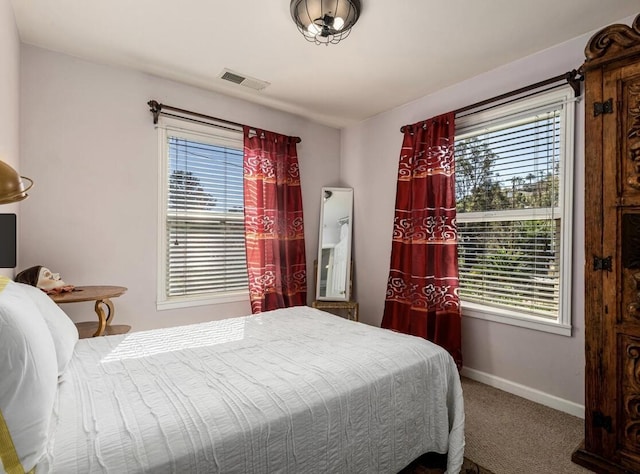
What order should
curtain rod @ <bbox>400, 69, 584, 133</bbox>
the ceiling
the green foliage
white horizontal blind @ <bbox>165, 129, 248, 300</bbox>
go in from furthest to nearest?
white horizontal blind @ <bbox>165, 129, 248, 300</bbox> < the green foliage < curtain rod @ <bbox>400, 69, 584, 133</bbox> < the ceiling

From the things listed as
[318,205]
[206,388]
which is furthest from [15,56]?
[318,205]

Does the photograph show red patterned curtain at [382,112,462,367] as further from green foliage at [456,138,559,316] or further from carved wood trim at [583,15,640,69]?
carved wood trim at [583,15,640,69]

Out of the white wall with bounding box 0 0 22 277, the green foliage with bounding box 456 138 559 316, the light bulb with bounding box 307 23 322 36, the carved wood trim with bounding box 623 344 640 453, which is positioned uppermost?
the light bulb with bounding box 307 23 322 36

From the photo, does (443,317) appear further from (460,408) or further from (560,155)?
(560,155)

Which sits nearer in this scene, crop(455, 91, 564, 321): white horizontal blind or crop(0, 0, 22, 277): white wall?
crop(0, 0, 22, 277): white wall

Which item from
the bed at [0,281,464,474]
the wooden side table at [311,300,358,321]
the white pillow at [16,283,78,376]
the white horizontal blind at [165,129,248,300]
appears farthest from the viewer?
the wooden side table at [311,300,358,321]

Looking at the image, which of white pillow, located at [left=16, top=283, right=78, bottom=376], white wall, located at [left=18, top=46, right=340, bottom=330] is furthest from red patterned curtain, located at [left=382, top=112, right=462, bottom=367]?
white pillow, located at [left=16, top=283, right=78, bottom=376]

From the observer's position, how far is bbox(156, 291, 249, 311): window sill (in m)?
2.89

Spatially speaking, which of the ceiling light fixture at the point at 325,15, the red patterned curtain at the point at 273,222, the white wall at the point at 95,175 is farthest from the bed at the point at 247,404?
the ceiling light fixture at the point at 325,15

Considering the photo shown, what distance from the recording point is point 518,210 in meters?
2.62

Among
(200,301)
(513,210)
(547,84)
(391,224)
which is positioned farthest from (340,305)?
(547,84)

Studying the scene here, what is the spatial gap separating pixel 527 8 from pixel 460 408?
2.31m

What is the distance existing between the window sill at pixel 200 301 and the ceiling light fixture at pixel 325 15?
236 cm

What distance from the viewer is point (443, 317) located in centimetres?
290
